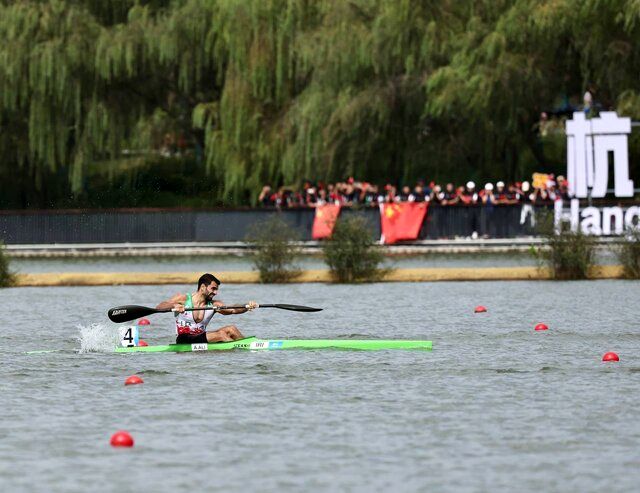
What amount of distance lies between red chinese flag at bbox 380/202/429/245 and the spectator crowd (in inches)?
11.4

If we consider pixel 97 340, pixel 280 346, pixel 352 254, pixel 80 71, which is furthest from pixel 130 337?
pixel 80 71

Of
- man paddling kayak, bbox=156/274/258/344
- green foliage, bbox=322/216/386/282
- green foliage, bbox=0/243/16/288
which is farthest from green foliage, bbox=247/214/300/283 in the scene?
man paddling kayak, bbox=156/274/258/344

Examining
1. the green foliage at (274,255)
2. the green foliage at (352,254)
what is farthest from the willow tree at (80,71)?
the green foliage at (352,254)

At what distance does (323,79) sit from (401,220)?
527 cm

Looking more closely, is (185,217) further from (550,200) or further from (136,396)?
(136,396)

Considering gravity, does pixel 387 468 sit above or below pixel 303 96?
below

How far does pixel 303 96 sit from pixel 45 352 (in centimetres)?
2769

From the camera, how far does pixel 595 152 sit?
156 ft

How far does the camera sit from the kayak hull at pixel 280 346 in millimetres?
22406

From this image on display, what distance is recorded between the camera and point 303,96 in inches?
1956

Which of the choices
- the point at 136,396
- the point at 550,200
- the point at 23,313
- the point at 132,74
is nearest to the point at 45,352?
the point at 136,396

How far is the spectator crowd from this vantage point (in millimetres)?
47125

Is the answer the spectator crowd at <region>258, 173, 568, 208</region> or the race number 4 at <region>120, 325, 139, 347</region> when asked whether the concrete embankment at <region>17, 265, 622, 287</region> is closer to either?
the spectator crowd at <region>258, 173, 568, 208</region>

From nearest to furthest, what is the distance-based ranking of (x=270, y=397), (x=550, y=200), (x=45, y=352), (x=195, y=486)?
(x=195, y=486) < (x=270, y=397) < (x=45, y=352) < (x=550, y=200)
